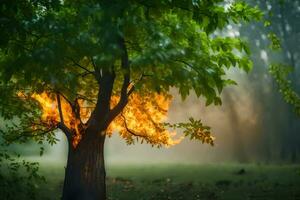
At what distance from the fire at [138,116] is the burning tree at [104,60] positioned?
0.11ft

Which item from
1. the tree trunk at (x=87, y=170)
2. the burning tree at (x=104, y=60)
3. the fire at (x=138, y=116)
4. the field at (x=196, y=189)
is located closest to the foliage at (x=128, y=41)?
the burning tree at (x=104, y=60)

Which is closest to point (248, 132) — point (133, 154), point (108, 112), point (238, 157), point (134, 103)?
point (238, 157)

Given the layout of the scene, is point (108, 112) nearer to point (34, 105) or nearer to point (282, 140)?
point (34, 105)

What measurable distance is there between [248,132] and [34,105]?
34933 mm

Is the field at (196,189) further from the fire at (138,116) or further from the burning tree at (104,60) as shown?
the burning tree at (104,60)

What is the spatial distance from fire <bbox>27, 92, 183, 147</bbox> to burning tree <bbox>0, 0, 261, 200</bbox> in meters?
0.03

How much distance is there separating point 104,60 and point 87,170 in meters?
6.23

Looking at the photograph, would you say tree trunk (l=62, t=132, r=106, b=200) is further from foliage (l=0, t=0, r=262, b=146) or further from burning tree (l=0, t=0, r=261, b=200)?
foliage (l=0, t=0, r=262, b=146)

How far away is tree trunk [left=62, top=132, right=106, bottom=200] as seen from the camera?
42.4 ft

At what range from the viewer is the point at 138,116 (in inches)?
595

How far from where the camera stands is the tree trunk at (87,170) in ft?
42.4

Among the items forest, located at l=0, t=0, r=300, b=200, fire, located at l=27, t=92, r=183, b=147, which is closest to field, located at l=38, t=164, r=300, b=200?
forest, located at l=0, t=0, r=300, b=200

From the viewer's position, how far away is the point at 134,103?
15141 millimetres

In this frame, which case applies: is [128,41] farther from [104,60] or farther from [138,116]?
[138,116]
